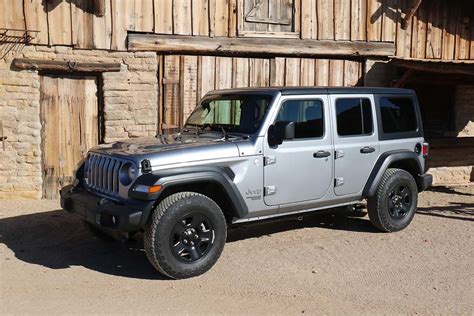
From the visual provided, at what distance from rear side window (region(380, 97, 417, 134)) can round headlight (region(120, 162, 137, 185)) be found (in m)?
3.39

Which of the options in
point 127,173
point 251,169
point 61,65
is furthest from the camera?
point 61,65

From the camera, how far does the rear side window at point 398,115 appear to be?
22.2 ft

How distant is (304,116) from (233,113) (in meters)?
0.80

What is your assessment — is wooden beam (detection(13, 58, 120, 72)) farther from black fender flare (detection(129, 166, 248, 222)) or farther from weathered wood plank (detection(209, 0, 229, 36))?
black fender flare (detection(129, 166, 248, 222))

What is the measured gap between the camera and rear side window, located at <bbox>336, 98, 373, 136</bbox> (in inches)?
247

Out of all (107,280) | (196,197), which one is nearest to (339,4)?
(196,197)

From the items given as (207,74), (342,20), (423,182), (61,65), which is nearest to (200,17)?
(207,74)

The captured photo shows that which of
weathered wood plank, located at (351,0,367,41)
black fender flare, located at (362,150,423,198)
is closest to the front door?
black fender flare, located at (362,150,423,198)

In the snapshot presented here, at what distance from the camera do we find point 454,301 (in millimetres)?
4594

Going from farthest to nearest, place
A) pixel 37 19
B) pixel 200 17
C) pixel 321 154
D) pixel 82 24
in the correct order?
pixel 200 17 < pixel 82 24 < pixel 37 19 < pixel 321 154

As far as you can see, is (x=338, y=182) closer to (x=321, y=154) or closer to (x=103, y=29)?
(x=321, y=154)

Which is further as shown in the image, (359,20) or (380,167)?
(359,20)

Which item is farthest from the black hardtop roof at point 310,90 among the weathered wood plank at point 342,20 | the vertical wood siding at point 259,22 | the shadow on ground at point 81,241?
the weathered wood plank at point 342,20

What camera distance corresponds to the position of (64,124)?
8.78m
